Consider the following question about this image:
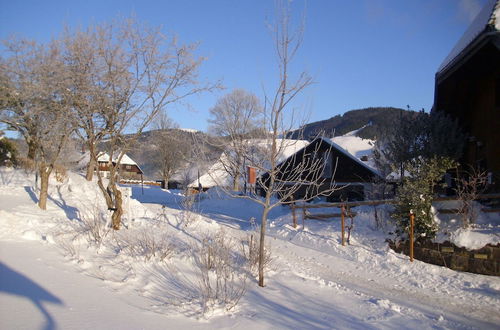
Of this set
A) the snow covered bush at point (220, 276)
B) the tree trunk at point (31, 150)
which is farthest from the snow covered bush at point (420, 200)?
the tree trunk at point (31, 150)

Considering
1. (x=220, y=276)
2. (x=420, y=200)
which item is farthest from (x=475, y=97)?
(x=220, y=276)

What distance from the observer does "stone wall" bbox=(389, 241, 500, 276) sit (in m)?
8.88

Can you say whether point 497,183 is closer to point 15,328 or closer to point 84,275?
point 84,275

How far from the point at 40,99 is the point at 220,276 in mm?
9729

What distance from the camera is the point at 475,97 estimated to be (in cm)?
1361

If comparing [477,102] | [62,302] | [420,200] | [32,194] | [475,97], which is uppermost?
[475,97]

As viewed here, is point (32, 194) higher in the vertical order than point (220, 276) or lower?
higher

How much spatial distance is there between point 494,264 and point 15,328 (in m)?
10.1

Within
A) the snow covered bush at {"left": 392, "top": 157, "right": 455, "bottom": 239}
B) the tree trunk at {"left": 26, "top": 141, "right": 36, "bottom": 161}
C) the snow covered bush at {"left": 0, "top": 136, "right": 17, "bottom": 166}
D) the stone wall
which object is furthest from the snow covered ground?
the snow covered bush at {"left": 0, "top": 136, "right": 17, "bottom": 166}

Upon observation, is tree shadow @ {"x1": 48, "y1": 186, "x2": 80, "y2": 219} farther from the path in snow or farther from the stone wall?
the stone wall

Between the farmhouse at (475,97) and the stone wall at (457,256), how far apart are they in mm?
3436

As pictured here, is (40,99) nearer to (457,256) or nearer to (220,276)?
(220,276)

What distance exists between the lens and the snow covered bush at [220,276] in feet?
17.3

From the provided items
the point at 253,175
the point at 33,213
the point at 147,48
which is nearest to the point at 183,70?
the point at 147,48
